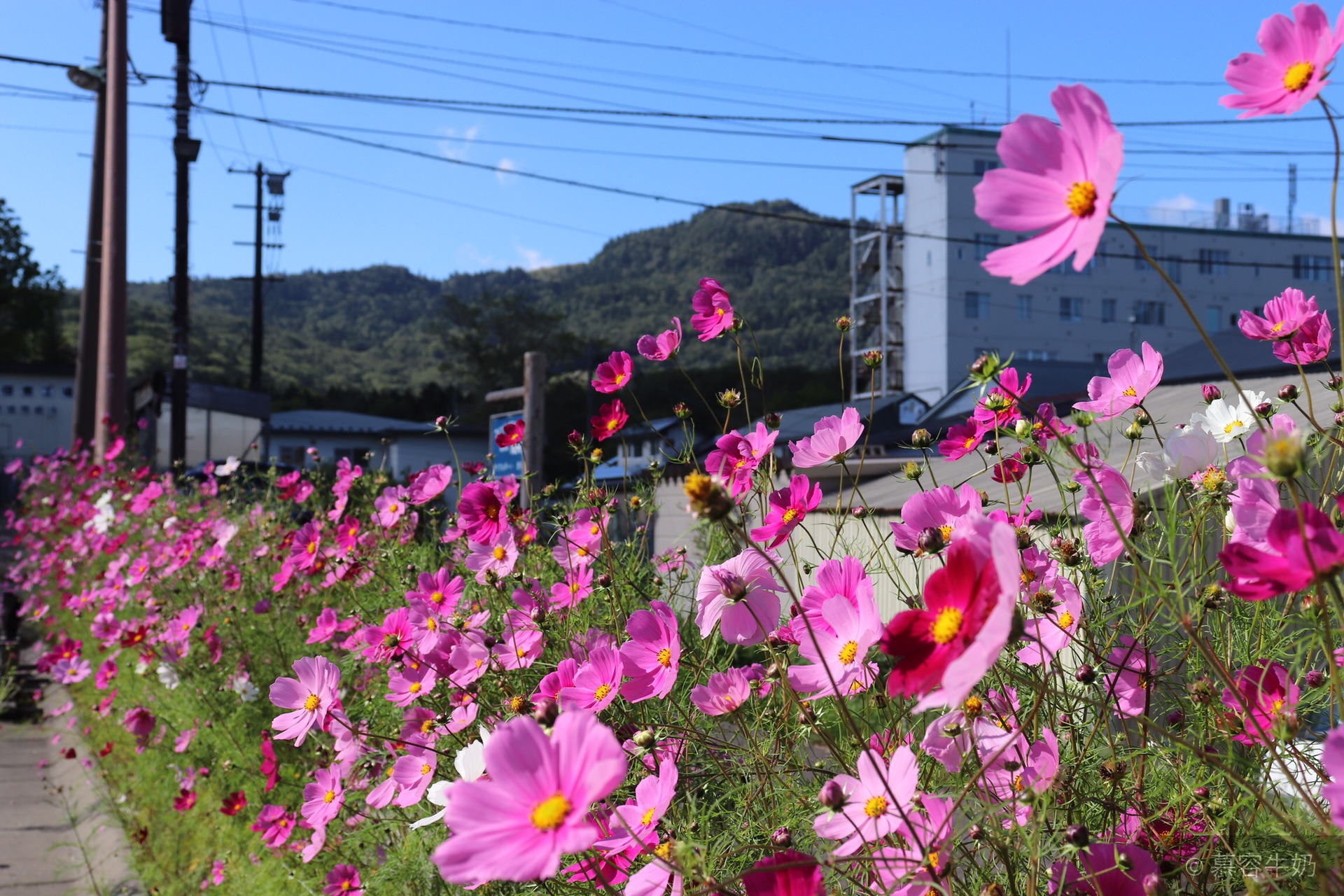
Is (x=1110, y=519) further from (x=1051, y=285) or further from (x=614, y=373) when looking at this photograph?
(x=1051, y=285)

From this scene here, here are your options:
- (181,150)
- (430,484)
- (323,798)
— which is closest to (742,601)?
(323,798)

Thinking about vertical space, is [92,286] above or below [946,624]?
above

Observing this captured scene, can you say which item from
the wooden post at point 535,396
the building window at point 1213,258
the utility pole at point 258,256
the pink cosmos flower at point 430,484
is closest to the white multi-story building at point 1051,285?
the building window at point 1213,258

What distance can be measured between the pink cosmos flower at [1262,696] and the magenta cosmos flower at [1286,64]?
42 centimetres

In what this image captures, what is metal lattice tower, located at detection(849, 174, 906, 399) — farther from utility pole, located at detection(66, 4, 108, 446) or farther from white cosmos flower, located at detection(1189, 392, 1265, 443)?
white cosmos flower, located at detection(1189, 392, 1265, 443)

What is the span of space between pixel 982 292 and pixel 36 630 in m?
31.9

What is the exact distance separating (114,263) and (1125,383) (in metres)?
8.04

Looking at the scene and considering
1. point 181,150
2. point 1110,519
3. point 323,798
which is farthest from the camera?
point 181,150

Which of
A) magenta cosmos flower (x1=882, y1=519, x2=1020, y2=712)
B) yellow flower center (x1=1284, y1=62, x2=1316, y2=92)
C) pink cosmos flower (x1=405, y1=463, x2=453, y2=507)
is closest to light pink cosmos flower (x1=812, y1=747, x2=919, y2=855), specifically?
magenta cosmos flower (x1=882, y1=519, x2=1020, y2=712)

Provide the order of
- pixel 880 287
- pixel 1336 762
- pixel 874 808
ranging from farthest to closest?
1. pixel 880 287
2. pixel 874 808
3. pixel 1336 762

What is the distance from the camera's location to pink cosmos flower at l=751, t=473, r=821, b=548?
38.6 inches

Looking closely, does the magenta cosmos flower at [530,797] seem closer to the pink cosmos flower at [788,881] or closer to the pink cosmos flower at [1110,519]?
the pink cosmos flower at [788,881]

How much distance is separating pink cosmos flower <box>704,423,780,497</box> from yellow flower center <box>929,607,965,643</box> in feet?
1.87

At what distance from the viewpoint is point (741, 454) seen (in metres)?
1.20
